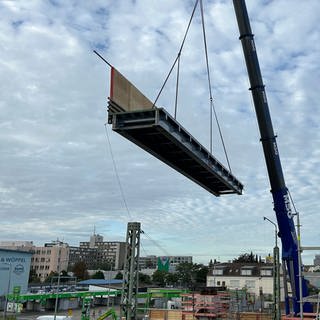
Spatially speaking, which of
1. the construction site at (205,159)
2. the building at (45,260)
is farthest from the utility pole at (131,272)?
the building at (45,260)

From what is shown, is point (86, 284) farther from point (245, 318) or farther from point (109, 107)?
point (109, 107)

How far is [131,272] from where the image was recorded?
19547mm

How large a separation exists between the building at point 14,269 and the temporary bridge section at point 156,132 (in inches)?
2163

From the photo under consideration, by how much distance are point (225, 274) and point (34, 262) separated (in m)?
96.7

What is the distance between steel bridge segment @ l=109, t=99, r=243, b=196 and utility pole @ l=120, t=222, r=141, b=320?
374 centimetres

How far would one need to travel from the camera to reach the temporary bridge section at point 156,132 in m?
15.7

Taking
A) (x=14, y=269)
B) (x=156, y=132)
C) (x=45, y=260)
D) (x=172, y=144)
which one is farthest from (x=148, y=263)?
(x=156, y=132)

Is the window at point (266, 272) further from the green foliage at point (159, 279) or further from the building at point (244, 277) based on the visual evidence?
the green foliage at point (159, 279)

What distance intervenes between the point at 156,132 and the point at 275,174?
12.0 m

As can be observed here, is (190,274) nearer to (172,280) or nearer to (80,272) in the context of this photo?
(172,280)

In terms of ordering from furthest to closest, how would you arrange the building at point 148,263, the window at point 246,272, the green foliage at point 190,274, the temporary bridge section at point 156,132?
the building at point 148,263 → the green foliage at point 190,274 → the window at point 246,272 → the temporary bridge section at point 156,132

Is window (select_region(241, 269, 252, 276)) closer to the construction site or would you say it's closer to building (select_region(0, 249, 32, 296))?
building (select_region(0, 249, 32, 296))

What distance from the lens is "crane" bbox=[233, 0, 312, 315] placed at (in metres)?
23.8

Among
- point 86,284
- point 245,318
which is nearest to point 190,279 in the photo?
point 86,284
